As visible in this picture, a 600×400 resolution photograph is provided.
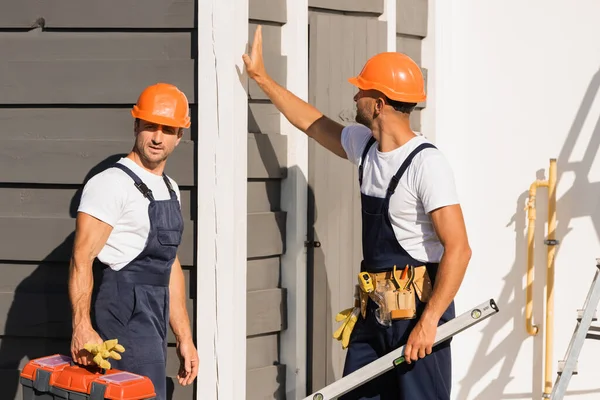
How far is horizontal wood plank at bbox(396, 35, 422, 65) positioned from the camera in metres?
5.35

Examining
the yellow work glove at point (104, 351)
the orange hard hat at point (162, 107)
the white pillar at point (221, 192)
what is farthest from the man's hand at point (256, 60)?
the yellow work glove at point (104, 351)

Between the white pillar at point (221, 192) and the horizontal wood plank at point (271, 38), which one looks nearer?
the white pillar at point (221, 192)

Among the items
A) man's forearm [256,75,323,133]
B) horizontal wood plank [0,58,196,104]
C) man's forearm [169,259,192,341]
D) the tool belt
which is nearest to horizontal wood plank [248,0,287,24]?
man's forearm [256,75,323,133]

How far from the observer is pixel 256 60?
4.31 meters

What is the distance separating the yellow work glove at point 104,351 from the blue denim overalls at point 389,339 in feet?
3.39

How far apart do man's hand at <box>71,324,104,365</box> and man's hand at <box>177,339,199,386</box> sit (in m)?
0.56

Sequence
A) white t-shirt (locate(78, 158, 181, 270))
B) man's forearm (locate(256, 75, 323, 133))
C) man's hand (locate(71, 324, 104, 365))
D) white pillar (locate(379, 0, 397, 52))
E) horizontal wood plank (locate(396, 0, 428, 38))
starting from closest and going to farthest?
man's hand (locate(71, 324, 104, 365)) → white t-shirt (locate(78, 158, 181, 270)) → man's forearm (locate(256, 75, 323, 133)) → white pillar (locate(379, 0, 397, 52)) → horizontal wood plank (locate(396, 0, 428, 38))

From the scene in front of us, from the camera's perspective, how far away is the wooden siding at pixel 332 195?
15.8ft

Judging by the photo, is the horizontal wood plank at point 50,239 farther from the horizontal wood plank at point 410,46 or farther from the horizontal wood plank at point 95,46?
the horizontal wood plank at point 410,46

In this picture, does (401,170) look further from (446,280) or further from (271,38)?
(271,38)

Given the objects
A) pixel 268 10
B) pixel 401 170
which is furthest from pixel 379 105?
pixel 268 10

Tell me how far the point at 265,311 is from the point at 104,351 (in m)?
1.21

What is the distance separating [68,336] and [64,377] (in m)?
0.90

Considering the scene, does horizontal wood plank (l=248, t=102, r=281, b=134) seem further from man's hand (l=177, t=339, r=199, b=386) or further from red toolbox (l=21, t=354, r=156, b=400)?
red toolbox (l=21, t=354, r=156, b=400)
